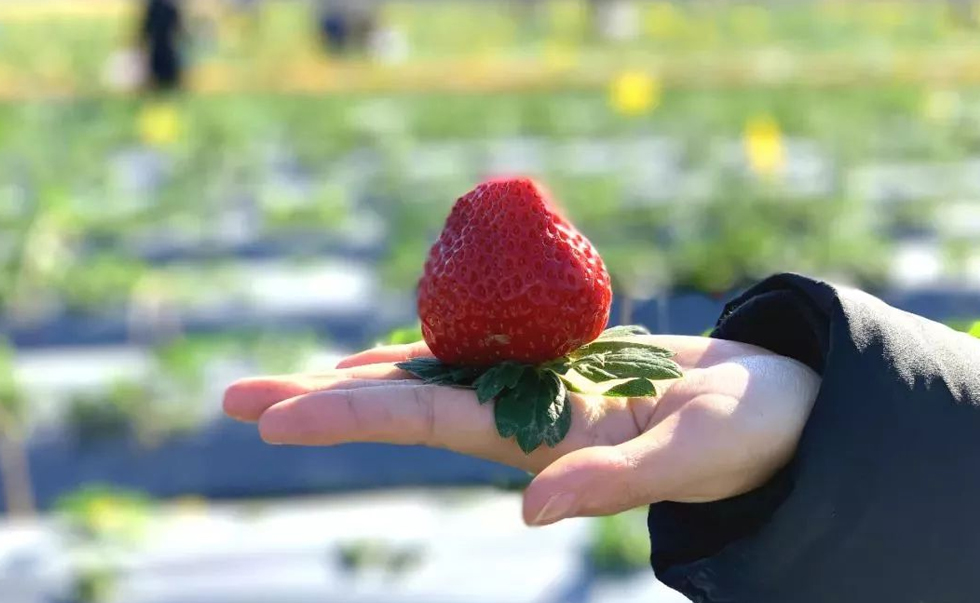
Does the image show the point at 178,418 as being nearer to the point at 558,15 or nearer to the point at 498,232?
the point at 498,232

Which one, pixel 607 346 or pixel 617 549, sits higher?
pixel 607 346

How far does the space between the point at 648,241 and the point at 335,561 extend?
1768 mm

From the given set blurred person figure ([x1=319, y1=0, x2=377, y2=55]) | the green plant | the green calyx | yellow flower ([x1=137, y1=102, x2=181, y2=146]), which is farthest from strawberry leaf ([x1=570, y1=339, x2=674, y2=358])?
blurred person figure ([x1=319, y1=0, x2=377, y2=55])

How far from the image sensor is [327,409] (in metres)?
0.77

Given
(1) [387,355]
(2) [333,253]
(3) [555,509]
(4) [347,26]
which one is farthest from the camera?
(4) [347,26]

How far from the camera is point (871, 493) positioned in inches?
29.7

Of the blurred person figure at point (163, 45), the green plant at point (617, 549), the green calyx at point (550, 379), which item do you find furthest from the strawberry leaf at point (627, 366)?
the blurred person figure at point (163, 45)

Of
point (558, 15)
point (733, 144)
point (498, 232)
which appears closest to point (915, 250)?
point (733, 144)

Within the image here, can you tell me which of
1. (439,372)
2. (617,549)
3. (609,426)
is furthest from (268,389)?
(617,549)

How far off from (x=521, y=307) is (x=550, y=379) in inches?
2.1

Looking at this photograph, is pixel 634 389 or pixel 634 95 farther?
pixel 634 95

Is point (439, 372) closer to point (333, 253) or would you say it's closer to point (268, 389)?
point (268, 389)

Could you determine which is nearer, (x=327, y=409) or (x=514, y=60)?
(x=327, y=409)

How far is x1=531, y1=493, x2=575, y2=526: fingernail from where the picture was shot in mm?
672
